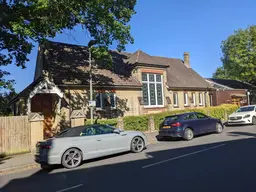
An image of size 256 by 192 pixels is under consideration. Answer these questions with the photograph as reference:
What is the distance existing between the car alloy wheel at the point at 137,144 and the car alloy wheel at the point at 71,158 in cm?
256

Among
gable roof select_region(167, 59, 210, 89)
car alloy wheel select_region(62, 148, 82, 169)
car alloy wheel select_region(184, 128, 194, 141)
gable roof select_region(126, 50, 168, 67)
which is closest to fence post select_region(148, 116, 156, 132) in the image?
car alloy wheel select_region(184, 128, 194, 141)

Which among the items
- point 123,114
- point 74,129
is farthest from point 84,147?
point 123,114

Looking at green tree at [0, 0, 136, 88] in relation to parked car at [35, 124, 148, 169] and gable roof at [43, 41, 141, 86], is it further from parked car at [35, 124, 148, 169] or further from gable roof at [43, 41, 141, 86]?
parked car at [35, 124, 148, 169]

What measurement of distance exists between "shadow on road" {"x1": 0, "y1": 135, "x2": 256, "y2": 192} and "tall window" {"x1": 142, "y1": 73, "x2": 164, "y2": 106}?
14094mm

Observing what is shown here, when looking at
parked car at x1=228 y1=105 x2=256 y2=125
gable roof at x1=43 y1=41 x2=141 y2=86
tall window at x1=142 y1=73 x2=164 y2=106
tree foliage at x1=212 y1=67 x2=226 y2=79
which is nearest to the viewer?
gable roof at x1=43 y1=41 x2=141 y2=86

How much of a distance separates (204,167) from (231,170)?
0.77 m

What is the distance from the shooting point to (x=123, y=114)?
2069 cm

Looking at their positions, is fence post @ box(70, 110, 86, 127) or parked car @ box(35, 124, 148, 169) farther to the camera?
fence post @ box(70, 110, 86, 127)

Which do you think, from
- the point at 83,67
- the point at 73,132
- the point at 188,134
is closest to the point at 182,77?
the point at 83,67

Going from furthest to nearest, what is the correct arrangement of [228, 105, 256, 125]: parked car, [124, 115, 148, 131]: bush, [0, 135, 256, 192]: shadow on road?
[228, 105, 256, 125]: parked car, [124, 115, 148, 131]: bush, [0, 135, 256, 192]: shadow on road

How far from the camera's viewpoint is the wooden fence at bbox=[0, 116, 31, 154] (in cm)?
1236

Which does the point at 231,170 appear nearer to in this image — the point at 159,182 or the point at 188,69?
the point at 159,182

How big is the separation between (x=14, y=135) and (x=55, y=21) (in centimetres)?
670

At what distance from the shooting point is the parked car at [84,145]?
8641 millimetres
